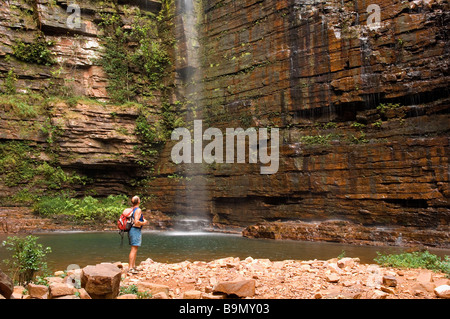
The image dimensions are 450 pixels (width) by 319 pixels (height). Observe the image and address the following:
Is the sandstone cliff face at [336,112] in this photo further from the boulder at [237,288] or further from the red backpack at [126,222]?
the red backpack at [126,222]

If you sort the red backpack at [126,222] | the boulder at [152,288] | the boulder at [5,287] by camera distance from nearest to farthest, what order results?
the boulder at [5,287]
the boulder at [152,288]
the red backpack at [126,222]

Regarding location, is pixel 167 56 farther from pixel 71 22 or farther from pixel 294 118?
pixel 294 118

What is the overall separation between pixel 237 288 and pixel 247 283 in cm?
12

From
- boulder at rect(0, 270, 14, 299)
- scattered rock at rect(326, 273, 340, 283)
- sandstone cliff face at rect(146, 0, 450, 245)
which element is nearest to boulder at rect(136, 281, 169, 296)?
boulder at rect(0, 270, 14, 299)

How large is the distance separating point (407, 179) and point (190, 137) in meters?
11.2

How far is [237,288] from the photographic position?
3775 mm

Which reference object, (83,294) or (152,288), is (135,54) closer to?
(152,288)

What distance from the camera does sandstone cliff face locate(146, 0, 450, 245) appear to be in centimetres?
1255

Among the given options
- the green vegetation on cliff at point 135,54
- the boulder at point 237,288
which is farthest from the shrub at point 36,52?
the boulder at point 237,288

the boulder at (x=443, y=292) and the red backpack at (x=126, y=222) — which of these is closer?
the boulder at (x=443, y=292)

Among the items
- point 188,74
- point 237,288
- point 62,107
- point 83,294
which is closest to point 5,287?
point 83,294

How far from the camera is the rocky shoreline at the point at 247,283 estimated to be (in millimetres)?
3588

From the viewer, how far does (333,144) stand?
14.2m

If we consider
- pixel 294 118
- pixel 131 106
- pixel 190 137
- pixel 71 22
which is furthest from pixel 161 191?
pixel 71 22
